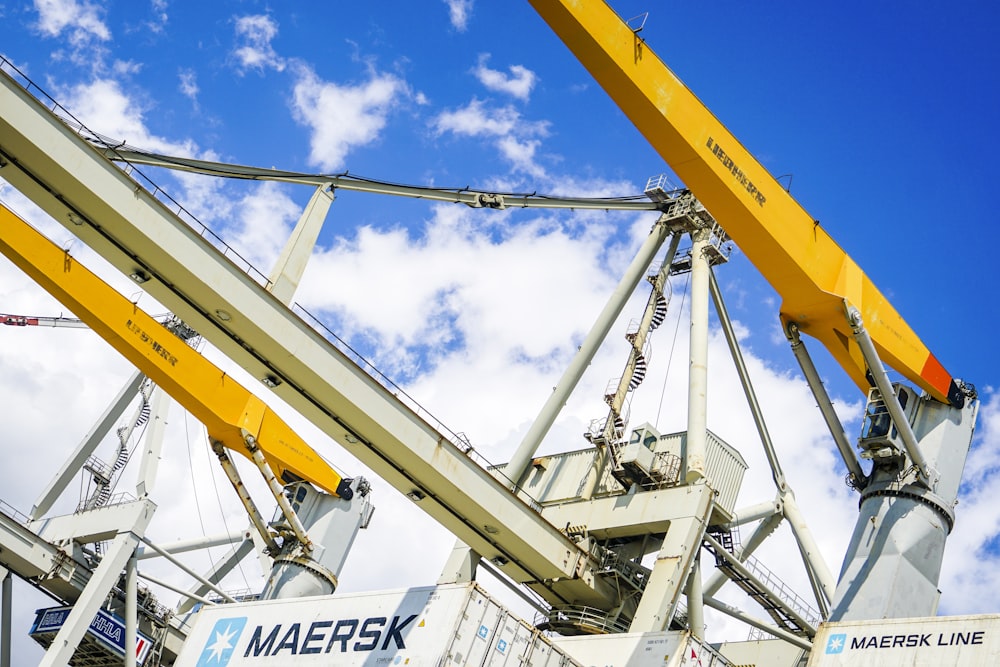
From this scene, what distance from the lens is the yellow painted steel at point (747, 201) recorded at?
19312mm

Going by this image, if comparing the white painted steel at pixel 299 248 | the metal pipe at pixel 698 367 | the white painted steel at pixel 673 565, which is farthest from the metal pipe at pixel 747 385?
the white painted steel at pixel 299 248

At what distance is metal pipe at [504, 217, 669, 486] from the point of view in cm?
2891

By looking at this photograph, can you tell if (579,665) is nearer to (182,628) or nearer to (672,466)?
(672,466)

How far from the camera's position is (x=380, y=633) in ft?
62.0

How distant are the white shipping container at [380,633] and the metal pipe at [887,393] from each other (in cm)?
783

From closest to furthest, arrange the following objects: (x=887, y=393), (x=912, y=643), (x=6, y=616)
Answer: (x=912, y=643) → (x=887, y=393) → (x=6, y=616)

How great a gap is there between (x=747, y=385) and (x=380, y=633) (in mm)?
14782

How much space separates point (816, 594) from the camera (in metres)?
28.6

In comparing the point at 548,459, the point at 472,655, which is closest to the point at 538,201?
the point at 548,459

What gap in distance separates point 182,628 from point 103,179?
1830 centimetres

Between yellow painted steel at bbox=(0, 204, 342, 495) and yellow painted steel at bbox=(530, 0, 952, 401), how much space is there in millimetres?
11882

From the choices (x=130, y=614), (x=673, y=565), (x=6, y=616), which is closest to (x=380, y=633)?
(x=673, y=565)

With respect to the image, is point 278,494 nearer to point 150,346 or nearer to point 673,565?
point 150,346

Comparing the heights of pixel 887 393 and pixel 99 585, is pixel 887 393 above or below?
above
